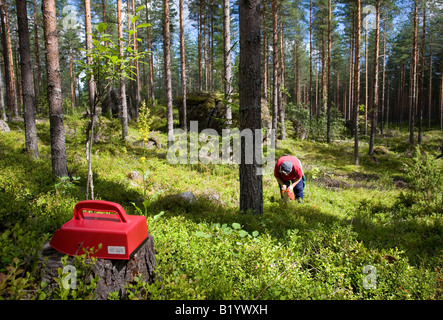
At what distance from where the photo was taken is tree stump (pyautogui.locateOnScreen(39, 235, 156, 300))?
1965 millimetres

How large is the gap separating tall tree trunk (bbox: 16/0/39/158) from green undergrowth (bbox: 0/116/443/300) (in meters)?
0.92

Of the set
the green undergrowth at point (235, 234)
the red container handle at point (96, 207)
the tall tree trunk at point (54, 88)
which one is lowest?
the green undergrowth at point (235, 234)

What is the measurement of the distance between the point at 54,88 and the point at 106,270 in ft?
18.4

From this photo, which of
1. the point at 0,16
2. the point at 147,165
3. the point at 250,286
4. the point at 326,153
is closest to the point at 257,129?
the point at 250,286

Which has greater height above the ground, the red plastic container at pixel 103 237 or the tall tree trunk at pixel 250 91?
the tall tree trunk at pixel 250 91

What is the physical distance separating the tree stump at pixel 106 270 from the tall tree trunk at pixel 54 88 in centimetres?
450

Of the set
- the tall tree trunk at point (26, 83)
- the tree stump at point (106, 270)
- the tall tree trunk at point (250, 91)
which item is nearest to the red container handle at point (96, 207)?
the tree stump at point (106, 270)

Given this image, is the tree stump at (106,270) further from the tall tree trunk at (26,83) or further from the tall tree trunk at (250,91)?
the tall tree trunk at (26,83)

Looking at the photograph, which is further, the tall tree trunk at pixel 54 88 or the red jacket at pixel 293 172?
the red jacket at pixel 293 172

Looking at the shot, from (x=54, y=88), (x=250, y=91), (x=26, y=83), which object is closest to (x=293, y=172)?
(x=250, y=91)

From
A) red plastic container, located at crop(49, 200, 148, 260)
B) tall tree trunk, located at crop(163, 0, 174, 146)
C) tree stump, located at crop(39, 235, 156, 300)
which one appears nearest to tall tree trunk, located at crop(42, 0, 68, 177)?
tree stump, located at crop(39, 235, 156, 300)

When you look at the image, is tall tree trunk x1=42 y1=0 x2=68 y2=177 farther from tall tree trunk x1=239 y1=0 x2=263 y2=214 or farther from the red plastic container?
the red plastic container

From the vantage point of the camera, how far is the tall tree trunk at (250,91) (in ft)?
15.4

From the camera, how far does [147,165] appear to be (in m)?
10.1
